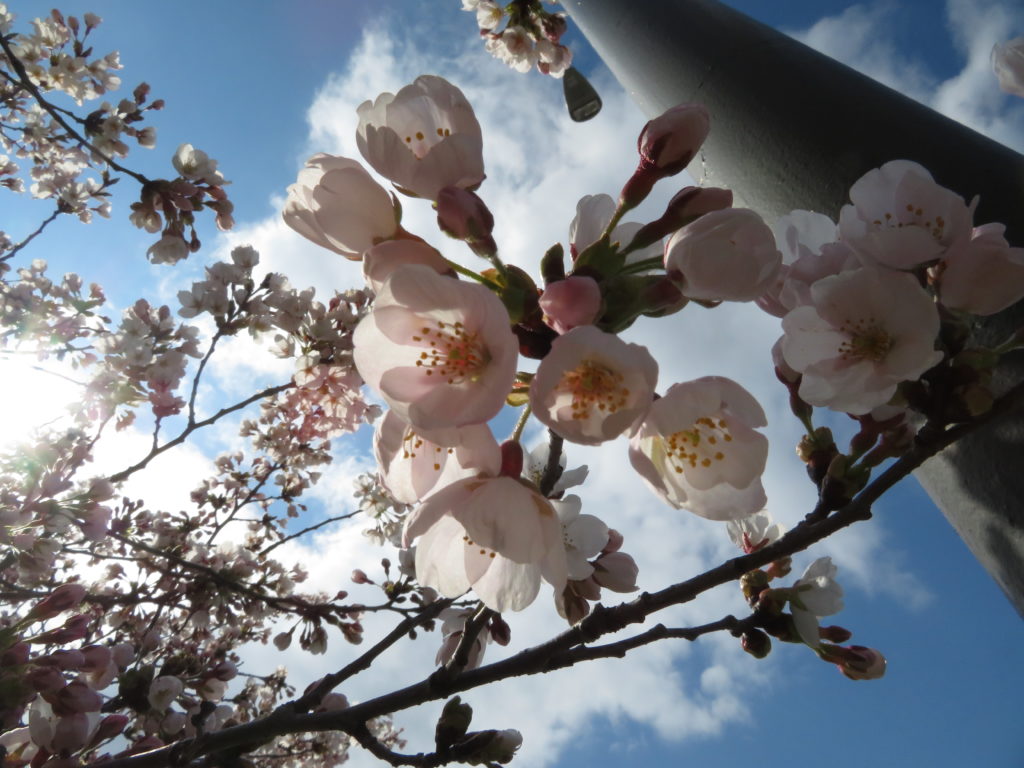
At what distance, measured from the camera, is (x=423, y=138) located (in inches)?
37.9

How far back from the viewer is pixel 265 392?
131 inches

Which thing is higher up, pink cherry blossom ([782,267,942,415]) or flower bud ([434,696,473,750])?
pink cherry blossom ([782,267,942,415])

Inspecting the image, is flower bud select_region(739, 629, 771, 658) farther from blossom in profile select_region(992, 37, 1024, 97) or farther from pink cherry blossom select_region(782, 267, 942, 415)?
blossom in profile select_region(992, 37, 1024, 97)

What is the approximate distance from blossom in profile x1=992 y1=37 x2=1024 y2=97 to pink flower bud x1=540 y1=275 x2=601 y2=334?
0.70m

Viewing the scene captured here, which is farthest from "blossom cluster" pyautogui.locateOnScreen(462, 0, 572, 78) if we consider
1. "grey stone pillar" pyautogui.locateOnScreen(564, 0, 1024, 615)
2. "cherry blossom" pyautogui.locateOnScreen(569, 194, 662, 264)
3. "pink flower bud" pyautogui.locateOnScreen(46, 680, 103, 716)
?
"pink flower bud" pyautogui.locateOnScreen(46, 680, 103, 716)

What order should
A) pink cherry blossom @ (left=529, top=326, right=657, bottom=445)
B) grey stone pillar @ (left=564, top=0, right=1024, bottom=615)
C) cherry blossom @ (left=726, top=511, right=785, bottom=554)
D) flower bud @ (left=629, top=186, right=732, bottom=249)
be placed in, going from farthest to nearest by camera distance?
cherry blossom @ (left=726, top=511, right=785, bottom=554)
grey stone pillar @ (left=564, top=0, right=1024, bottom=615)
flower bud @ (left=629, top=186, right=732, bottom=249)
pink cherry blossom @ (left=529, top=326, right=657, bottom=445)

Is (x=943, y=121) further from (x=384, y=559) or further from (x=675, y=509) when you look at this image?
(x=384, y=559)

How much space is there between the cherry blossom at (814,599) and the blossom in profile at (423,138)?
1.03 meters

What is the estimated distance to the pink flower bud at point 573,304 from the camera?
2.44 ft

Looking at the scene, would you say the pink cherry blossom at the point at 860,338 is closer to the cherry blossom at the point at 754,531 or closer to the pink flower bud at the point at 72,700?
the cherry blossom at the point at 754,531

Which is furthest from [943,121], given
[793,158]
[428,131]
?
[428,131]

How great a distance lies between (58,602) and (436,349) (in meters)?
1.81

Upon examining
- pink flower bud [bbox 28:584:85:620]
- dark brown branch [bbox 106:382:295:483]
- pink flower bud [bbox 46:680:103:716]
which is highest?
dark brown branch [bbox 106:382:295:483]

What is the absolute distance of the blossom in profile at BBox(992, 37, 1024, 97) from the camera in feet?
2.89
